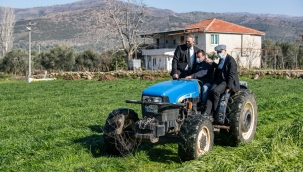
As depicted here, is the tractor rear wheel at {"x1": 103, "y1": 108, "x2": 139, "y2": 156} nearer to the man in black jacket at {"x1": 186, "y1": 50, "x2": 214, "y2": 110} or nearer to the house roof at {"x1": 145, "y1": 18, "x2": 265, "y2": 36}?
the man in black jacket at {"x1": 186, "y1": 50, "x2": 214, "y2": 110}

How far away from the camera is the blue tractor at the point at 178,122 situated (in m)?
7.90

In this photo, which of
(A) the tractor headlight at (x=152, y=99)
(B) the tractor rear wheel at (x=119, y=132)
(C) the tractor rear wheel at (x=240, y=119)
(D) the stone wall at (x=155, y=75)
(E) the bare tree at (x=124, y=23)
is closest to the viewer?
(A) the tractor headlight at (x=152, y=99)

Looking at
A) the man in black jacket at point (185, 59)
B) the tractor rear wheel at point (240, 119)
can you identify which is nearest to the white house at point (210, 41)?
the tractor rear wheel at point (240, 119)

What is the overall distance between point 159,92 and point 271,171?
105 inches

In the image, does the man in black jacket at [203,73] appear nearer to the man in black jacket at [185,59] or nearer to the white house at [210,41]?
the man in black jacket at [185,59]

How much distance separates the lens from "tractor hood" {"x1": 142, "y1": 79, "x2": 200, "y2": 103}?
818cm

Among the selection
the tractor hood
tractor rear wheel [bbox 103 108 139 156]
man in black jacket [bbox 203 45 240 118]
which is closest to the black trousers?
man in black jacket [bbox 203 45 240 118]

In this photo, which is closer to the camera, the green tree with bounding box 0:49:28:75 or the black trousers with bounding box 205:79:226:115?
the black trousers with bounding box 205:79:226:115

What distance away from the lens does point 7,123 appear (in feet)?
45.2

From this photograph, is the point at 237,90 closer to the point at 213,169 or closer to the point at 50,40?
the point at 213,169

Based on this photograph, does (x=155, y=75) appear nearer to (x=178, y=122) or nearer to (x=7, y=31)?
(x=178, y=122)

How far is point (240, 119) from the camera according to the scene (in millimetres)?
9156

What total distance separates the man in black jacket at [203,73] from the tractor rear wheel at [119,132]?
1539mm

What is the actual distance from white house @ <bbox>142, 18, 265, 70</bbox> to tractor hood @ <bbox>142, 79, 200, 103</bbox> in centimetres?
4961
